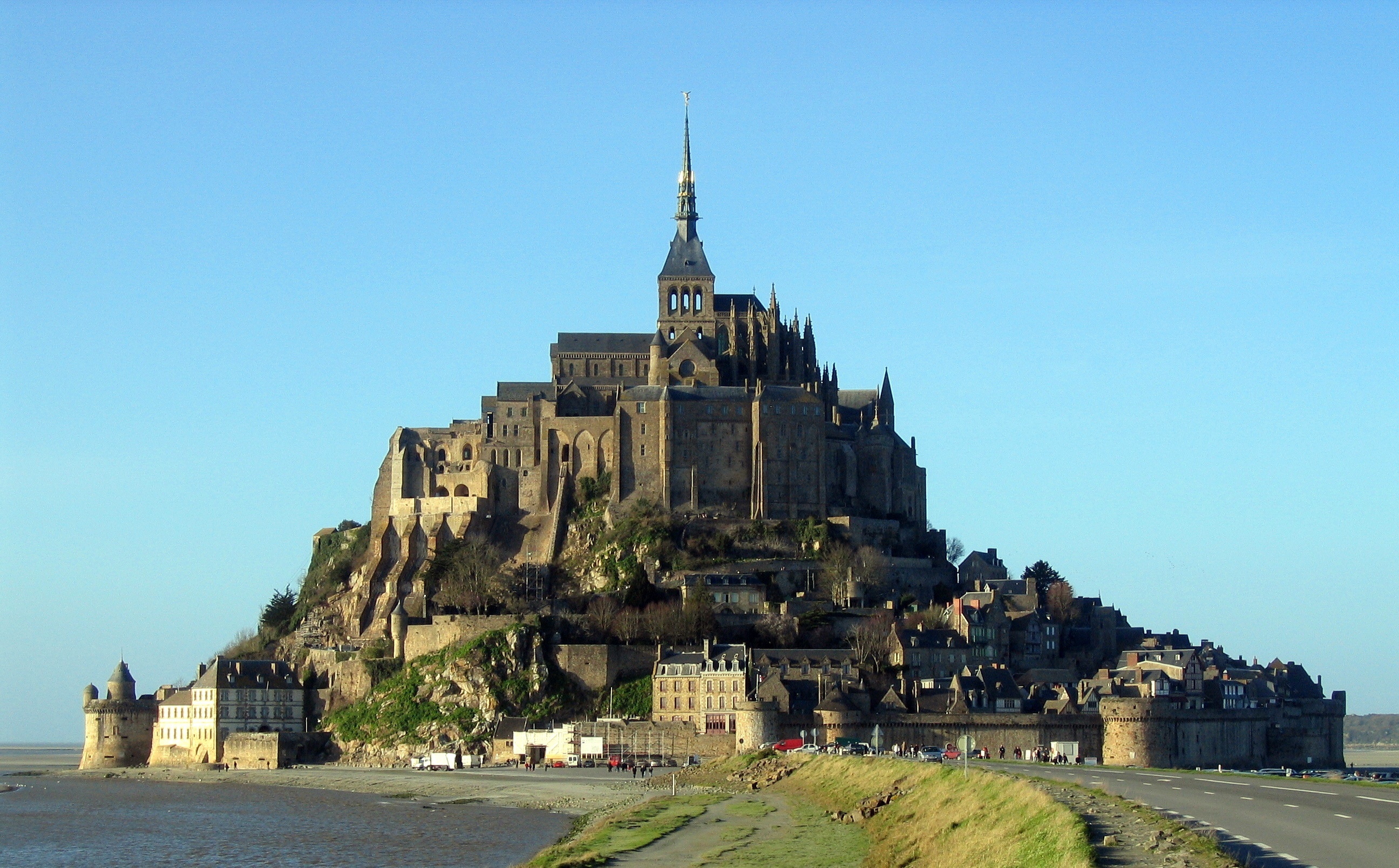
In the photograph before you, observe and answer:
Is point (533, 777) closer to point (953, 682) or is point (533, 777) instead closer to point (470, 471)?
point (953, 682)

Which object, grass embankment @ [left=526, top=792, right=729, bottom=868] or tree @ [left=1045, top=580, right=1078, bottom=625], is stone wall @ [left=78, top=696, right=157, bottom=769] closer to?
grass embankment @ [left=526, top=792, right=729, bottom=868]

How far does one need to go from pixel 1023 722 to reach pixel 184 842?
40.6m

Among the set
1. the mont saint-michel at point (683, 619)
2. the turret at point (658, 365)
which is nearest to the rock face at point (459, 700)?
the mont saint-michel at point (683, 619)

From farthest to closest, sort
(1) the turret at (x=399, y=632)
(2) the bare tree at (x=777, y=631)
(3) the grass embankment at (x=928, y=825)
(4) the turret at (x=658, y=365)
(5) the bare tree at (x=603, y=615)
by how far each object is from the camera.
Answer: (4) the turret at (x=658, y=365), (1) the turret at (x=399, y=632), (2) the bare tree at (x=777, y=631), (5) the bare tree at (x=603, y=615), (3) the grass embankment at (x=928, y=825)

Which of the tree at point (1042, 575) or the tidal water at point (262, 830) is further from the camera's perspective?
the tree at point (1042, 575)

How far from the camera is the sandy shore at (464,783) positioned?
7269 centimetres

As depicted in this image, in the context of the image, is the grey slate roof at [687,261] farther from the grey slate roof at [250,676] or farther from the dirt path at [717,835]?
the dirt path at [717,835]

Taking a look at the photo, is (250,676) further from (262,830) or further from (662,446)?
(262,830)

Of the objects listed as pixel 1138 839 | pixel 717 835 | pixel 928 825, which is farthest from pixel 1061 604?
pixel 1138 839

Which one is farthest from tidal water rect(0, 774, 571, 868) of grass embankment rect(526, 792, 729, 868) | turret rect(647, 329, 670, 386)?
turret rect(647, 329, 670, 386)

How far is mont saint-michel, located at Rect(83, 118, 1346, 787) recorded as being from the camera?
90062mm

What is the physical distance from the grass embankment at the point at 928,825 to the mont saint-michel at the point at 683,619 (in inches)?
773

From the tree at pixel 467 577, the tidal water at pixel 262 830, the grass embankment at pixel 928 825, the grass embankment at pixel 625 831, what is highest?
the tree at pixel 467 577

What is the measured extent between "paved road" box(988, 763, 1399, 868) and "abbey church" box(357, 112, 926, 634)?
56028mm
